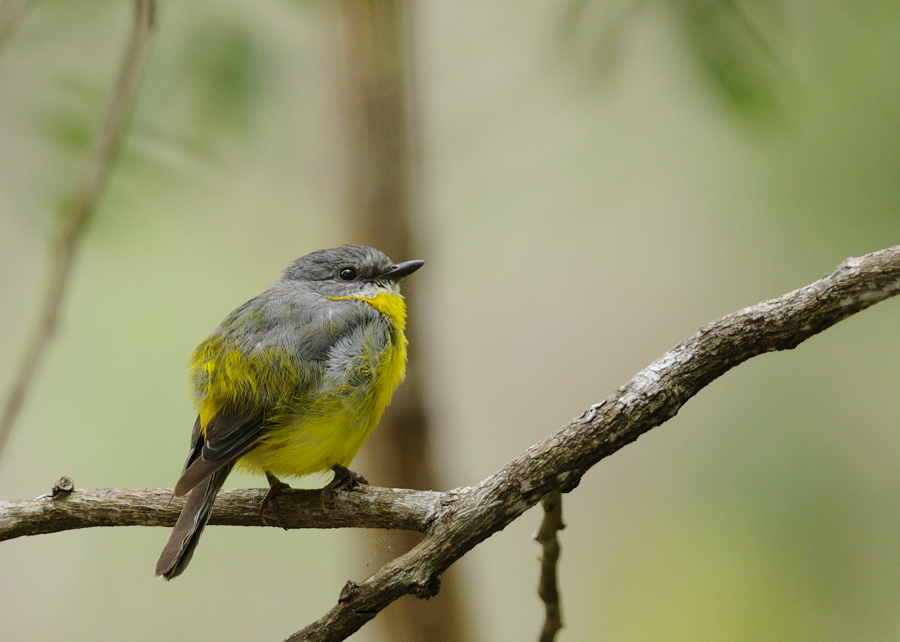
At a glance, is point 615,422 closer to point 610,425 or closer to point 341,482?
point 610,425

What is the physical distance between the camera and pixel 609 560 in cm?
381

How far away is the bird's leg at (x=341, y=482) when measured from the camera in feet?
6.86

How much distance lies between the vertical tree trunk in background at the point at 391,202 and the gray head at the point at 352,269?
60cm

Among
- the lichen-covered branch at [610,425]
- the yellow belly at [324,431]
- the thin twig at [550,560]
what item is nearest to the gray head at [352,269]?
the yellow belly at [324,431]

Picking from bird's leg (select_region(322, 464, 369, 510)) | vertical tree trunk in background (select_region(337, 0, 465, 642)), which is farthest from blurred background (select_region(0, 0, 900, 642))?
bird's leg (select_region(322, 464, 369, 510))

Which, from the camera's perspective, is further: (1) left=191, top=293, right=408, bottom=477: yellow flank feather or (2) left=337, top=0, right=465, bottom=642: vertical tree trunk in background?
(2) left=337, top=0, right=465, bottom=642: vertical tree trunk in background

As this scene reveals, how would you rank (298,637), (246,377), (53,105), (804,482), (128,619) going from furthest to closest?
(128,619) < (804,482) < (53,105) < (246,377) < (298,637)

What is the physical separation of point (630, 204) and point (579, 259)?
1.21ft

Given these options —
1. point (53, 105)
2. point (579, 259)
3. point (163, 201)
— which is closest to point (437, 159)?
point (579, 259)

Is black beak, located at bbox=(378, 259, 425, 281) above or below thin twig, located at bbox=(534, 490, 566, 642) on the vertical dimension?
above

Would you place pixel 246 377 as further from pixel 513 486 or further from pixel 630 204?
pixel 630 204

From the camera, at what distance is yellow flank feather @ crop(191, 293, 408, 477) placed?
84.0 inches

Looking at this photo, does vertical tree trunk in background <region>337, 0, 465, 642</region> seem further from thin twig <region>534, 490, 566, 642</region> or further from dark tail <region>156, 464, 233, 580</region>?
dark tail <region>156, 464, 233, 580</region>

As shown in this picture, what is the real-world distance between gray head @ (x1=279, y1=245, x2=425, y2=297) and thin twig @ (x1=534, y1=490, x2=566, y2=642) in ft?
3.48
